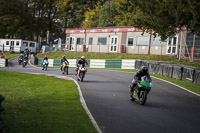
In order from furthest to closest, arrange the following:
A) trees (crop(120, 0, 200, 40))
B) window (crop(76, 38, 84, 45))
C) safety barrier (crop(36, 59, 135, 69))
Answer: window (crop(76, 38, 84, 45))
safety barrier (crop(36, 59, 135, 69))
trees (crop(120, 0, 200, 40))

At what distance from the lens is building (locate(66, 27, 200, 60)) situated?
31.6 metres

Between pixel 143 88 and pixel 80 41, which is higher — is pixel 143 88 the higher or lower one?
the lower one

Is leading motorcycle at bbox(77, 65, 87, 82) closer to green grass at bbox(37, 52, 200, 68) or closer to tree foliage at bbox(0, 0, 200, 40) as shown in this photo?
green grass at bbox(37, 52, 200, 68)

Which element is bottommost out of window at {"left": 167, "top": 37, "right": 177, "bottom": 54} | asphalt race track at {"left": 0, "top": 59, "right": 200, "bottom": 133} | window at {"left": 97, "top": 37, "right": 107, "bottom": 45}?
asphalt race track at {"left": 0, "top": 59, "right": 200, "bottom": 133}

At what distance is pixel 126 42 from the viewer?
38500 millimetres

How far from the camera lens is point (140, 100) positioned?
38.1 feet

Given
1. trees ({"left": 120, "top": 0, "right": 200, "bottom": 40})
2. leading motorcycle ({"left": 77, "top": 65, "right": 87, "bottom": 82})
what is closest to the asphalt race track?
leading motorcycle ({"left": 77, "top": 65, "right": 87, "bottom": 82})

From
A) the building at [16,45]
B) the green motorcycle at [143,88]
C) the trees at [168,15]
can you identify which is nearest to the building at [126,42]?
the trees at [168,15]

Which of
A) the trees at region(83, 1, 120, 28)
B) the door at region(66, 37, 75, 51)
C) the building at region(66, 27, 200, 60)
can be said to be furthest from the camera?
the trees at region(83, 1, 120, 28)

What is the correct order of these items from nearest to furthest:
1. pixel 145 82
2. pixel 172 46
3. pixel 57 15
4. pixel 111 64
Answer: pixel 145 82
pixel 172 46
pixel 111 64
pixel 57 15

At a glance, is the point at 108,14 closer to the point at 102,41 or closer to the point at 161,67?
the point at 102,41

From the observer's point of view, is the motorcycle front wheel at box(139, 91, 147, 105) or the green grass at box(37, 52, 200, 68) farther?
the green grass at box(37, 52, 200, 68)

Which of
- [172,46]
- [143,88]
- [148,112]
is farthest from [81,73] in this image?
[172,46]

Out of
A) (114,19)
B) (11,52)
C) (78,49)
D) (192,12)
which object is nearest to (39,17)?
(11,52)
